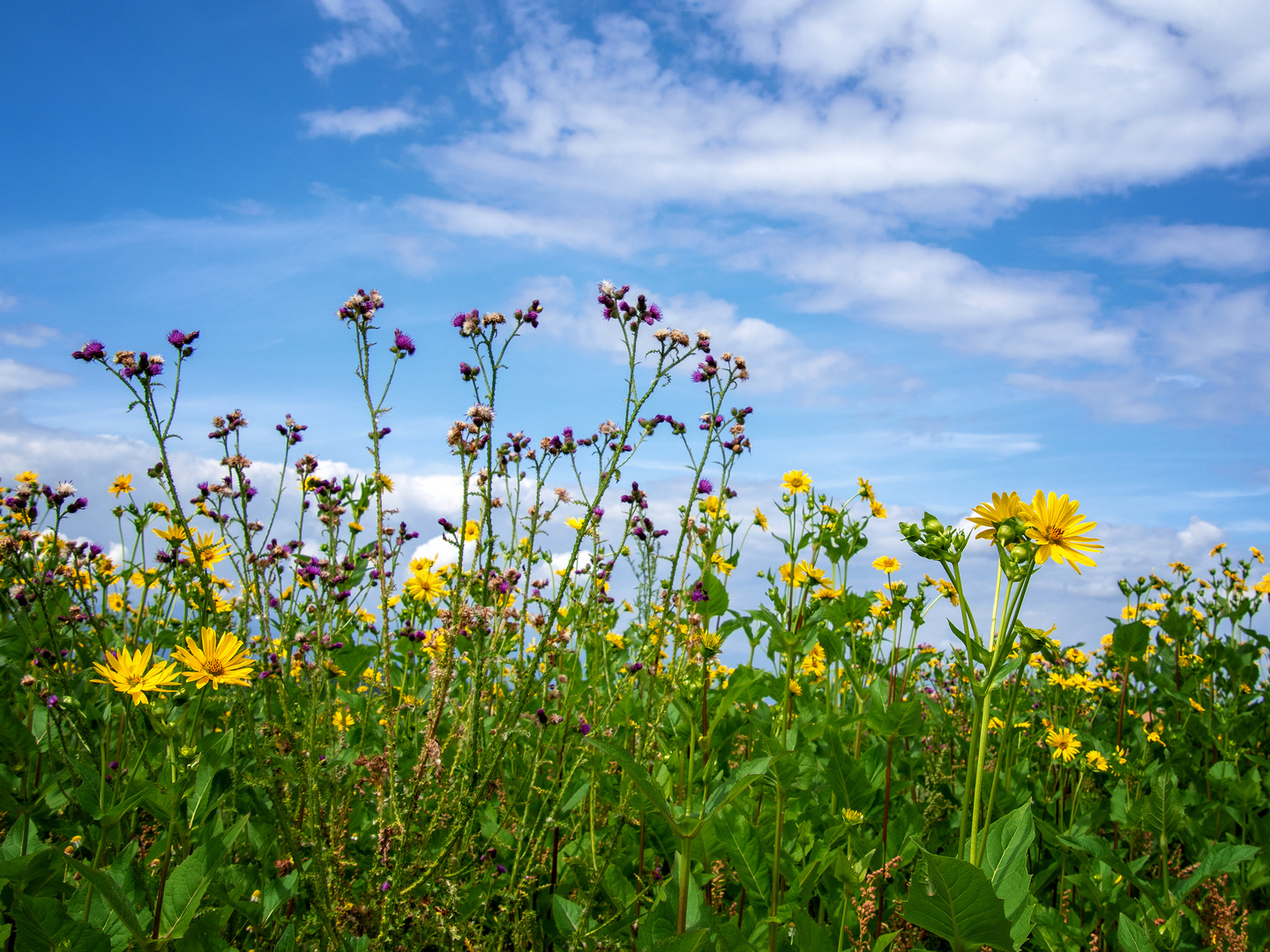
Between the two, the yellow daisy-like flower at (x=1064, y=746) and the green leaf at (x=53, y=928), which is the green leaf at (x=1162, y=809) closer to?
the yellow daisy-like flower at (x=1064, y=746)

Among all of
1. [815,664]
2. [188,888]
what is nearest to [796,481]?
[815,664]

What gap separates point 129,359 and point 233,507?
3.17 ft

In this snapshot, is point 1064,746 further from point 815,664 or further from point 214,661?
point 214,661

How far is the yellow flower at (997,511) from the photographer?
156cm

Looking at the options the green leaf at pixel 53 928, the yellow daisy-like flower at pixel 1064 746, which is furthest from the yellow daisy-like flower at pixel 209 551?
the yellow daisy-like flower at pixel 1064 746

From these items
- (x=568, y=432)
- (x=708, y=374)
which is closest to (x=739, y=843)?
(x=568, y=432)

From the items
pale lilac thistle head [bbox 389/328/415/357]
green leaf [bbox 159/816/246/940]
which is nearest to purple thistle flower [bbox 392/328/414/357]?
pale lilac thistle head [bbox 389/328/415/357]

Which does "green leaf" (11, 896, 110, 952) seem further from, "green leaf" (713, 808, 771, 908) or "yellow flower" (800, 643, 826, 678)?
"yellow flower" (800, 643, 826, 678)

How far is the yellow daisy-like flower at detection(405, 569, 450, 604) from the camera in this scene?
14.5 ft

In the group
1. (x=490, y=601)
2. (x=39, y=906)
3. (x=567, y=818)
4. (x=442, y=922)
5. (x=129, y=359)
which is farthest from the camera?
(x=490, y=601)

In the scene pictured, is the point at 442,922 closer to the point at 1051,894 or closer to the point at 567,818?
the point at 567,818

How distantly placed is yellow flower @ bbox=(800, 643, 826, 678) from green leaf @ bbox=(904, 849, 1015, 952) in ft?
11.4

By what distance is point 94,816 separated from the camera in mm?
1972

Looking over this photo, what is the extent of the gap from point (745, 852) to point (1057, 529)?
4.34ft
